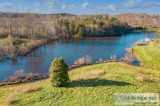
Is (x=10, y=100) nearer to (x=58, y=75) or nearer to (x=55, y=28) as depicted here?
(x=58, y=75)

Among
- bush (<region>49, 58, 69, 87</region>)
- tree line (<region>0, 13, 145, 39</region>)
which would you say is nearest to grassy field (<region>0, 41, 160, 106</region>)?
bush (<region>49, 58, 69, 87</region>)

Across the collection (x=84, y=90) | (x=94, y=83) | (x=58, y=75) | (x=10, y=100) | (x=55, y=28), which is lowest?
(x=10, y=100)

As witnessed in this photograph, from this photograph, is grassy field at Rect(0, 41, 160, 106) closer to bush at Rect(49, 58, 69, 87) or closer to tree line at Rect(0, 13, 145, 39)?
bush at Rect(49, 58, 69, 87)

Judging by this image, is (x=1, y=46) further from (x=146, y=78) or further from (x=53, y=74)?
(x=146, y=78)

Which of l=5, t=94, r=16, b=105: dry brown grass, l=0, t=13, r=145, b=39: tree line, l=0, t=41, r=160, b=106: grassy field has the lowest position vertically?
l=5, t=94, r=16, b=105: dry brown grass

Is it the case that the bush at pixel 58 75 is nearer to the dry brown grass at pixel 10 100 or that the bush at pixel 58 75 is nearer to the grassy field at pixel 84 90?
the grassy field at pixel 84 90
